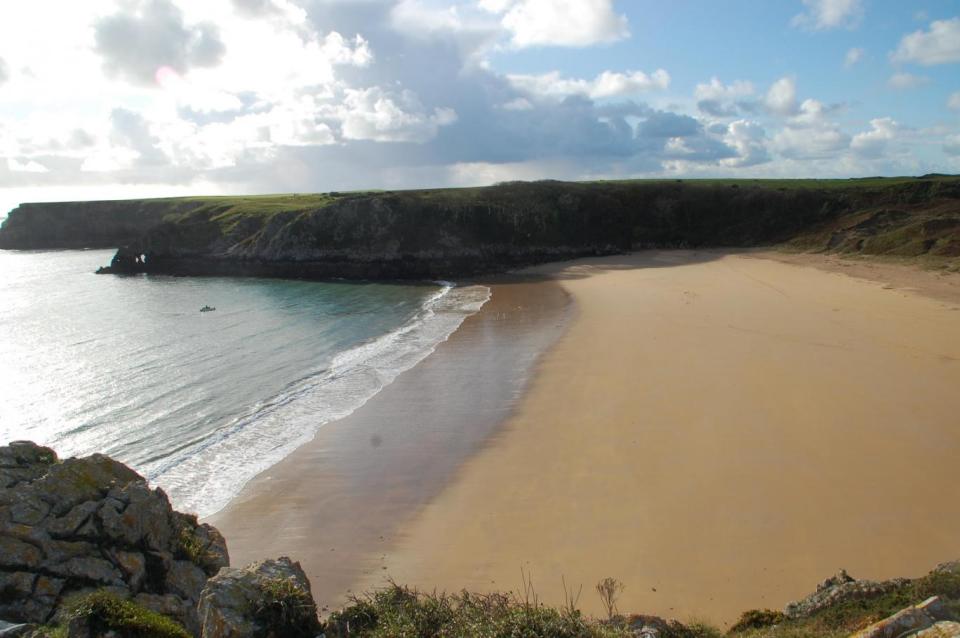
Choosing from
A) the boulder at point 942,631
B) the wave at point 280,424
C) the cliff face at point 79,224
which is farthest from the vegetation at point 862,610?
the cliff face at point 79,224

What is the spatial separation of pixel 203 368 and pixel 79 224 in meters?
Result: 86.6

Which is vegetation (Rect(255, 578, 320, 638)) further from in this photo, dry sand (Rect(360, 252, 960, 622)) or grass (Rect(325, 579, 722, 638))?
dry sand (Rect(360, 252, 960, 622))

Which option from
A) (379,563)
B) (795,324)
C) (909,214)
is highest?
(909,214)

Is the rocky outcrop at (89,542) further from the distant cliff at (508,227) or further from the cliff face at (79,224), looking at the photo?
the cliff face at (79,224)

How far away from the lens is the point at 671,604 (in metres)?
8.14

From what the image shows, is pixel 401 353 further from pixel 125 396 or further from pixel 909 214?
pixel 909 214

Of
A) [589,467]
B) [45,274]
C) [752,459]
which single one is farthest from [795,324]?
[45,274]

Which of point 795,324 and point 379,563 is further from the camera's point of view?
point 795,324

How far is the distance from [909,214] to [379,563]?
47608 mm

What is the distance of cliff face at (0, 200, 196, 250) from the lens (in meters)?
89.8

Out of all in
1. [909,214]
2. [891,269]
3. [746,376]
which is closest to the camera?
[746,376]

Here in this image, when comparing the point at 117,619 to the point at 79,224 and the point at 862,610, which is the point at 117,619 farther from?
the point at 79,224

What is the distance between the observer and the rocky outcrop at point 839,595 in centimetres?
627

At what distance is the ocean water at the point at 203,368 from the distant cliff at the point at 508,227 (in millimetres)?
10331
